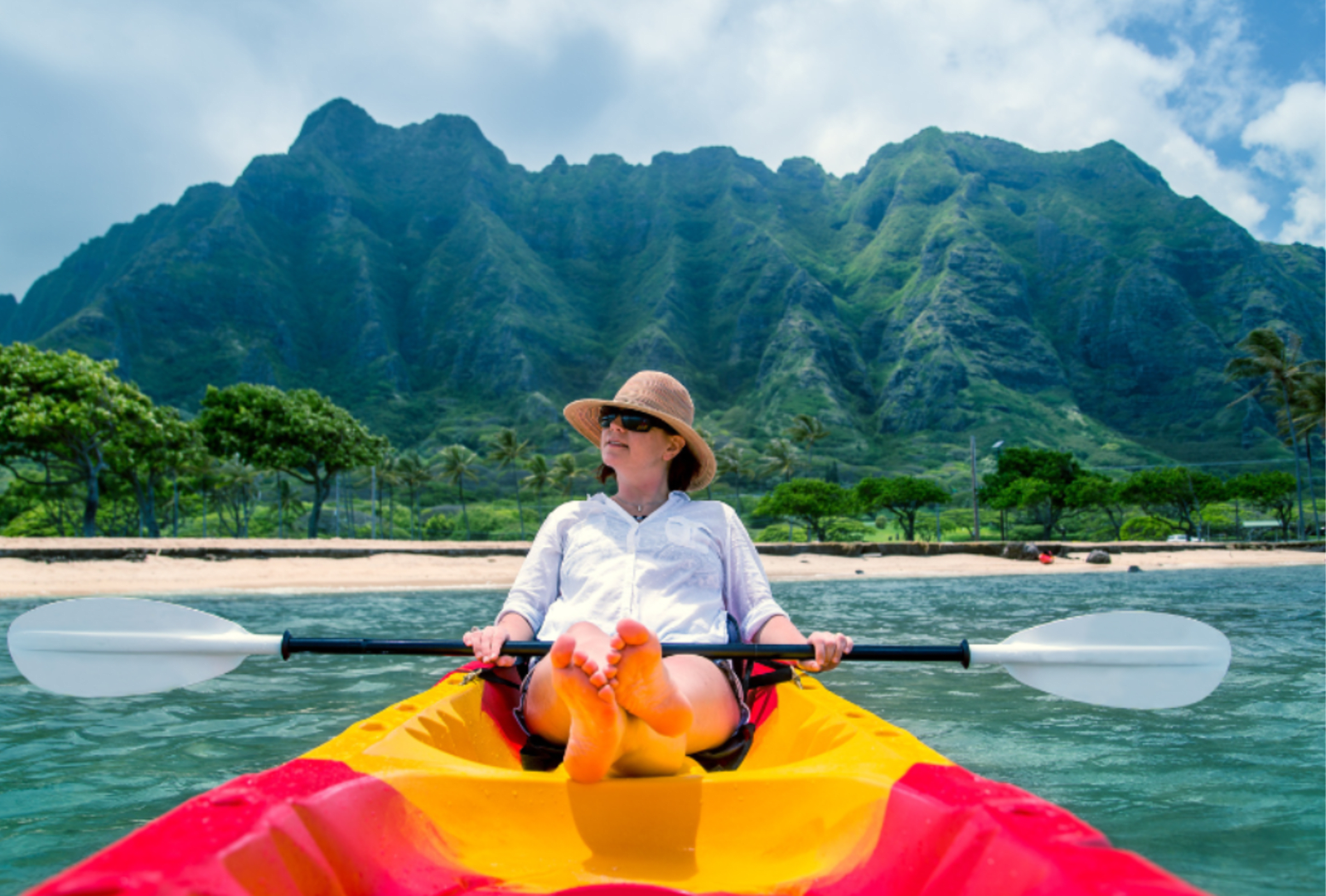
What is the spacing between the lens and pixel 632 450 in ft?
9.30

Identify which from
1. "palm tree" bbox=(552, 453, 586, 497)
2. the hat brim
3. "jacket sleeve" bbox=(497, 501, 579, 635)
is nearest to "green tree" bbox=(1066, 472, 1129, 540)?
"palm tree" bbox=(552, 453, 586, 497)

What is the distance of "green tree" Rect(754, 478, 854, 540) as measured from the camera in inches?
1877

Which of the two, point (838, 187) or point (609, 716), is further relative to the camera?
point (838, 187)

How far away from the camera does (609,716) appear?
5.79 ft

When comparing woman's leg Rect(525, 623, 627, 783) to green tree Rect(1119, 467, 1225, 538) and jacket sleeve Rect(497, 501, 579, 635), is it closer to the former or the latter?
jacket sleeve Rect(497, 501, 579, 635)

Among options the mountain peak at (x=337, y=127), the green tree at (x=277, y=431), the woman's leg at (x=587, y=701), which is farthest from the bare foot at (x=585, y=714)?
the mountain peak at (x=337, y=127)

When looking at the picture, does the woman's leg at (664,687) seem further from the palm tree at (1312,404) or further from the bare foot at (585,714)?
the palm tree at (1312,404)

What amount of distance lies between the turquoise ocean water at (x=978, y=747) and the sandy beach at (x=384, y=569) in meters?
11.7

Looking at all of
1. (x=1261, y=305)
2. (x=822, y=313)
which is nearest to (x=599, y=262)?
(x=822, y=313)

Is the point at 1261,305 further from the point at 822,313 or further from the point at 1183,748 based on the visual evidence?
the point at 1183,748

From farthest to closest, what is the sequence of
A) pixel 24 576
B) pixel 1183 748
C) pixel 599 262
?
pixel 599 262 < pixel 24 576 < pixel 1183 748

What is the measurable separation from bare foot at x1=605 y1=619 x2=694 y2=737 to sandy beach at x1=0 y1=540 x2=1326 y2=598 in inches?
723

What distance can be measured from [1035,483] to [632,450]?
4518 centimetres

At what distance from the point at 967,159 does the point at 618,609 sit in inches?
5686
